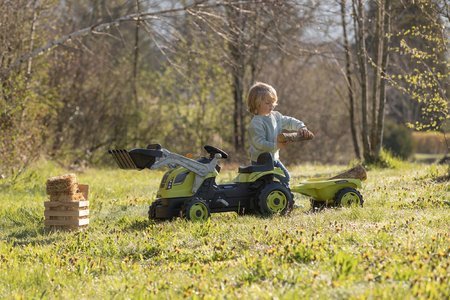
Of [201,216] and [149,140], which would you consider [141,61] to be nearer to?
[149,140]

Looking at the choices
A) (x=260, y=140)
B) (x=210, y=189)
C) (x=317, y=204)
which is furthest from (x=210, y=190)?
(x=317, y=204)

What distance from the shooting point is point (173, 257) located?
632 centimetres

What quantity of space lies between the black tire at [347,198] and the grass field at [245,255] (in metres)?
0.19

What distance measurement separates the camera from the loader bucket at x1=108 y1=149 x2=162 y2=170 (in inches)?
294

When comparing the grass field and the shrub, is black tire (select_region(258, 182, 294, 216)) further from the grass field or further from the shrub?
the shrub

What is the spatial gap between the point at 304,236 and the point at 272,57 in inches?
741

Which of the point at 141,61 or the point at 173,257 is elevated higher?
the point at 141,61

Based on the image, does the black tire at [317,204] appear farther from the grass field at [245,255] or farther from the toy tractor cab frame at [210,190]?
the toy tractor cab frame at [210,190]

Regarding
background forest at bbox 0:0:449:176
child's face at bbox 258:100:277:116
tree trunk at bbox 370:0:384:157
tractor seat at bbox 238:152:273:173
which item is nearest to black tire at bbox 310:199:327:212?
tractor seat at bbox 238:152:273:173

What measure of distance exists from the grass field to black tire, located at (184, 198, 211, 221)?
5.9 inches

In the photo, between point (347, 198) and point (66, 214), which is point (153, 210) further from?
point (347, 198)

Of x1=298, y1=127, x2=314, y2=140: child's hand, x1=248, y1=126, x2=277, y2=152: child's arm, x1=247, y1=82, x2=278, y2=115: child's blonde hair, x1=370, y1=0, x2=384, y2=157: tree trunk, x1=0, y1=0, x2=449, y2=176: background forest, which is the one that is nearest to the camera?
x1=298, y1=127, x2=314, y2=140: child's hand

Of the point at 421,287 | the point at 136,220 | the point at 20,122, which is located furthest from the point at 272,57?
the point at 421,287

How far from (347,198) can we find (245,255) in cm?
265
